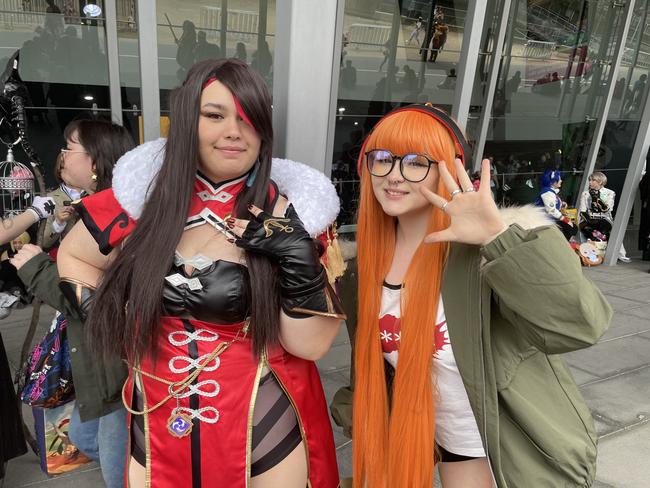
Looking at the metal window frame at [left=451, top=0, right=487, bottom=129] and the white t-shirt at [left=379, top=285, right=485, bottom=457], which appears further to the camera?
the metal window frame at [left=451, top=0, right=487, bottom=129]

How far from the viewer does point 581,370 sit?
3.64 meters

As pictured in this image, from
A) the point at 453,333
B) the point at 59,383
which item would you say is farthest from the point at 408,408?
the point at 59,383

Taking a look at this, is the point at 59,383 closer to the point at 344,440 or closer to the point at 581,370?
the point at 344,440

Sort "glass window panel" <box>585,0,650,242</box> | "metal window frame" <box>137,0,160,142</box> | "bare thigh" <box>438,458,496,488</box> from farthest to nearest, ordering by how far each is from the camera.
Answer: "glass window panel" <box>585,0,650,242</box>
"metal window frame" <box>137,0,160,142</box>
"bare thigh" <box>438,458,496,488</box>

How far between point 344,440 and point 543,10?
689 cm

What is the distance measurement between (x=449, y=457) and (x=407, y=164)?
0.83 m

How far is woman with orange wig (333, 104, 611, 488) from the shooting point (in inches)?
42.3

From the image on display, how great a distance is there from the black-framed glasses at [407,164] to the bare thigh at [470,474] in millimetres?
789

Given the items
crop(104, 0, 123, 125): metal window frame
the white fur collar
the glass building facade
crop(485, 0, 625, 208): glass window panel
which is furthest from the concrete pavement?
crop(485, 0, 625, 208): glass window panel

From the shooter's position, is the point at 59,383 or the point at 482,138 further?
the point at 482,138

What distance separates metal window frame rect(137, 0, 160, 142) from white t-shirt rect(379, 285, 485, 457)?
3.01 meters

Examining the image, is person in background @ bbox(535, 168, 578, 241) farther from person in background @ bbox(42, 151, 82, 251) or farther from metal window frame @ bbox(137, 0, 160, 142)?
person in background @ bbox(42, 151, 82, 251)

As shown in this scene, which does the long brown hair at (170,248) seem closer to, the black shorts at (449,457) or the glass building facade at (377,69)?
the glass building facade at (377,69)

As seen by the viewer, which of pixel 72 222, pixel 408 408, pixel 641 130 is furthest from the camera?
pixel 641 130
